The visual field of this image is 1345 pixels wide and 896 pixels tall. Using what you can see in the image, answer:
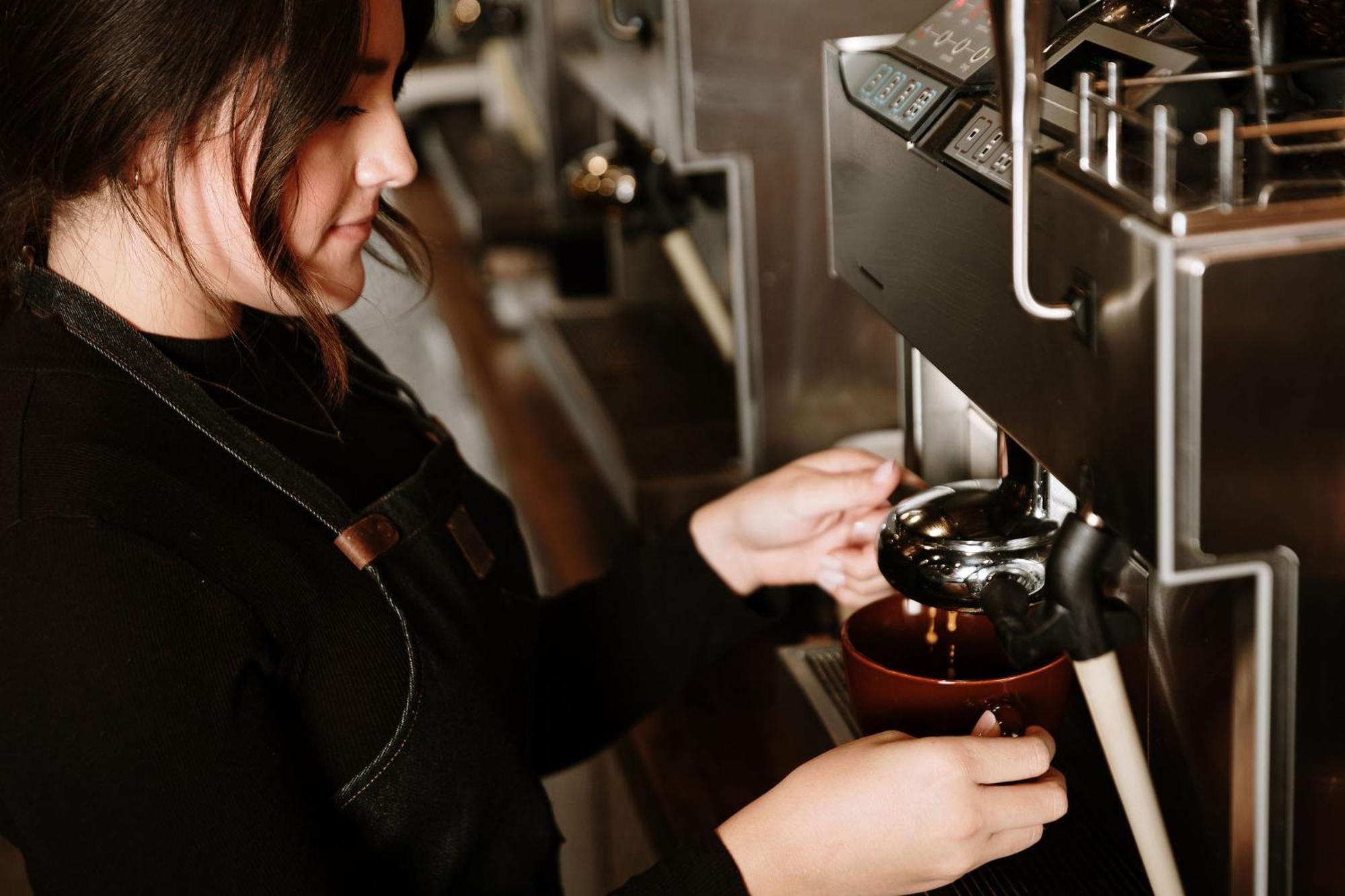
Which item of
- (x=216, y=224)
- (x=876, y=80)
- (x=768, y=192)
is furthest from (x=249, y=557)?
(x=768, y=192)

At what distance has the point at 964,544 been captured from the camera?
770mm

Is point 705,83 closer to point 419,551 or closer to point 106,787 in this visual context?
point 419,551

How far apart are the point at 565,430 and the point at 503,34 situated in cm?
113

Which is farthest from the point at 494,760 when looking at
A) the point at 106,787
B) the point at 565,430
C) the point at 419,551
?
the point at 565,430

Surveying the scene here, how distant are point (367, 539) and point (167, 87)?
281mm

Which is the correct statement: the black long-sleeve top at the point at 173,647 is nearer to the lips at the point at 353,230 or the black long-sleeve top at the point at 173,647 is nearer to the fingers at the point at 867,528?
the lips at the point at 353,230

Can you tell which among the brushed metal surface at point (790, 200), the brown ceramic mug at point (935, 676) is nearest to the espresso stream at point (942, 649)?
the brown ceramic mug at point (935, 676)

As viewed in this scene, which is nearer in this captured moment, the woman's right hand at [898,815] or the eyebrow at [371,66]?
the woman's right hand at [898,815]

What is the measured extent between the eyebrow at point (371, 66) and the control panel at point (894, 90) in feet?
0.95

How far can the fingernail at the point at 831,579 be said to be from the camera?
1057 mm

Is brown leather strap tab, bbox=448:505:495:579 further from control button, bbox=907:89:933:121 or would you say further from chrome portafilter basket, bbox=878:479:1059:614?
control button, bbox=907:89:933:121

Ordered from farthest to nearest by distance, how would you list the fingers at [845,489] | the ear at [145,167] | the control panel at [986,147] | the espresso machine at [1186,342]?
the fingers at [845,489] → the ear at [145,167] → the control panel at [986,147] → the espresso machine at [1186,342]

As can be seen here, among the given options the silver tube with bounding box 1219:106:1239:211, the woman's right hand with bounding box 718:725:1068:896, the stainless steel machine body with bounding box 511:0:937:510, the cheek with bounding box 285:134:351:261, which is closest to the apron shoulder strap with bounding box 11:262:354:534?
the cheek with bounding box 285:134:351:261

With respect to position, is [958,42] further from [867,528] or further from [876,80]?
[867,528]
